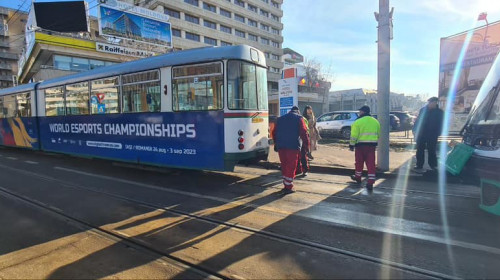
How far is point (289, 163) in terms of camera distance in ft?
20.3

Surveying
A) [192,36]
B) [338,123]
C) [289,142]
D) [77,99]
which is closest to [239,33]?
[192,36]

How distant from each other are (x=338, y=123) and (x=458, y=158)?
39.6 feet

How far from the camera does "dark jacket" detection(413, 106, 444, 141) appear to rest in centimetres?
757

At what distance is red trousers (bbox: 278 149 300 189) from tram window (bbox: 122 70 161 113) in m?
3.54

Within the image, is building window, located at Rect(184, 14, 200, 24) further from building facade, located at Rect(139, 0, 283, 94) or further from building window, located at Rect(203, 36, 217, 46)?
building window, located at Rect(203, 36, 217, 46)

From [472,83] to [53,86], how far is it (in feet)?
52.5

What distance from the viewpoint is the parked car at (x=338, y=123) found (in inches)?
647

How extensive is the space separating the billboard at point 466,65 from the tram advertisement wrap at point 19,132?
56.3 ft

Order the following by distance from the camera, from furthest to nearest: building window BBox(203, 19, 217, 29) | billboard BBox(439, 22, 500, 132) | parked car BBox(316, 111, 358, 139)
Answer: building window BBox(203, 19, 217, 29) < parked car BBox(316, 111, 358, 139) < billboard BBox(439, 22, 500, 132)

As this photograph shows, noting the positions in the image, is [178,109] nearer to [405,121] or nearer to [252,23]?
[405,121]

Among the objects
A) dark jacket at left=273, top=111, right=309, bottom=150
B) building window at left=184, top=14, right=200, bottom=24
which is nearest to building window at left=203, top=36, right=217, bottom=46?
building window at left=184, top=14, right=200, bottom=24

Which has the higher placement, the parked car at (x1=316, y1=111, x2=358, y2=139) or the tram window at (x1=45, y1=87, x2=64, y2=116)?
the tram window at (x1=45, y1=87, x2=64, y2=116)

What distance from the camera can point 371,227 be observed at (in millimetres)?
4285

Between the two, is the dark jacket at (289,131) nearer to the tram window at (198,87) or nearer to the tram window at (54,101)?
the tram window at (198,87)
